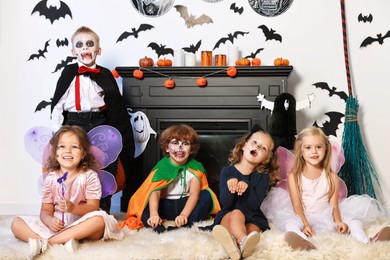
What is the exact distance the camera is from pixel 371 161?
10.1 ft

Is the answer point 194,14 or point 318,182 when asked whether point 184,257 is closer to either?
point 318,182

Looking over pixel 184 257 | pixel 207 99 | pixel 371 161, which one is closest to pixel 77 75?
pixel 207 99

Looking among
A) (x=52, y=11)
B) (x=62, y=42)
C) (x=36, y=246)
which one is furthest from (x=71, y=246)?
(x=52, y=11)

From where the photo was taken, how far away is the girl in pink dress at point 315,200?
2.19 m

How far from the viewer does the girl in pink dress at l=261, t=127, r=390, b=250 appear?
219 centimetres

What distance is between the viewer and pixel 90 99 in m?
2.75

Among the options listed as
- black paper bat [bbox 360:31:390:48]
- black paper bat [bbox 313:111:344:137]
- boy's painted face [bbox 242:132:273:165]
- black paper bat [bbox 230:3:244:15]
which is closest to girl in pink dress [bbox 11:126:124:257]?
boy's painted face [bbox 242:132:273:165]

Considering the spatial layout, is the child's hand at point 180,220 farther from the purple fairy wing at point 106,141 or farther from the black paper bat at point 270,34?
the black paper bat at point 270,34

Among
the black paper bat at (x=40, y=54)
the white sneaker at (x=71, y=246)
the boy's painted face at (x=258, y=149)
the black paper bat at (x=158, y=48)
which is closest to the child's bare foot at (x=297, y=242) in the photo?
the boy's painted face at (x=258, y=149)

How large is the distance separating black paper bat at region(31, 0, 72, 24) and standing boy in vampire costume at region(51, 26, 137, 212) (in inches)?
22.1

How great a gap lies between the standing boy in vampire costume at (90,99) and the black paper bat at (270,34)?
103 centimetres

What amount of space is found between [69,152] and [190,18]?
56.5 inches

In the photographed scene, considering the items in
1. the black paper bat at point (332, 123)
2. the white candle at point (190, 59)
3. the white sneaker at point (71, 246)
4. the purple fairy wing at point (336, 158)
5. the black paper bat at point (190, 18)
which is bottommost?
the white sneaker at point (71, 246)

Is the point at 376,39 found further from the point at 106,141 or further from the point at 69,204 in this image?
the point at 69,204
